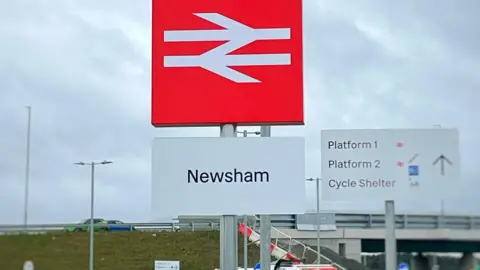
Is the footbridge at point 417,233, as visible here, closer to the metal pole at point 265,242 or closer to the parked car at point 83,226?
the parked car at point 83,226

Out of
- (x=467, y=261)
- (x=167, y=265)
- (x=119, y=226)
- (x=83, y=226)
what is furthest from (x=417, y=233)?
(x=167, y=265)

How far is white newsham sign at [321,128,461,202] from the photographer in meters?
7.11

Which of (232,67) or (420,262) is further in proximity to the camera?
(232,67)

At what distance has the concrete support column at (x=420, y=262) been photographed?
657 centimetres

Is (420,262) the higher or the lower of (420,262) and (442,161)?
the lower

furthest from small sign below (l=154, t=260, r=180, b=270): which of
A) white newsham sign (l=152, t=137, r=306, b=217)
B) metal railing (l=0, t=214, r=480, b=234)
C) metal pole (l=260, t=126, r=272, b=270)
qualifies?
white newsham sign (l=152, t=137, r=306, b=217)

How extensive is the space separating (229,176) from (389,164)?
67.2 inches

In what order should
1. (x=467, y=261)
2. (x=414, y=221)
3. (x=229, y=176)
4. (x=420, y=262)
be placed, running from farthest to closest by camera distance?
(x=229, y=176), (x=414, y=221), (x=420, y=262), (x=467, y=261)

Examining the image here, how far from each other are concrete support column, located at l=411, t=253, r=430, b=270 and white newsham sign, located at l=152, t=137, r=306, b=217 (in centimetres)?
150

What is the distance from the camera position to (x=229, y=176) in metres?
7.88

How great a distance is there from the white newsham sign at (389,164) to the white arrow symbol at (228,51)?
1130 millimetres

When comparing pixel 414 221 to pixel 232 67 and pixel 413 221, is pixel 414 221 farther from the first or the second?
pixel 232 67

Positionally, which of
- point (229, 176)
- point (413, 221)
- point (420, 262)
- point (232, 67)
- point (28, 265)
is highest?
point (232, 67)

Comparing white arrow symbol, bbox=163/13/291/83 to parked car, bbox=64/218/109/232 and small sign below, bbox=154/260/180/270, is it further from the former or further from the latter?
small sign below, bbox=154/260/180/270
